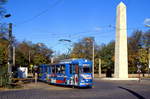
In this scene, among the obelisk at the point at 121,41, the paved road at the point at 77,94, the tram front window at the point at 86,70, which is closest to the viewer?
the paved road at the point at 77,94

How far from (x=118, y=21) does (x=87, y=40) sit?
42825mm

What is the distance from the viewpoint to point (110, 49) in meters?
80.8

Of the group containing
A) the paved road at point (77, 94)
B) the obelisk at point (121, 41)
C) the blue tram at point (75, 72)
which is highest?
the obelisk at point (121, 41)

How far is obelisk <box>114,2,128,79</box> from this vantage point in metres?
46.2

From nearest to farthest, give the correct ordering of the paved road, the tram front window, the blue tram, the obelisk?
the paved road → the blue tram → the tram front window → the obelisk

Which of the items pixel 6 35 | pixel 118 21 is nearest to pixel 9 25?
pixel 6 35

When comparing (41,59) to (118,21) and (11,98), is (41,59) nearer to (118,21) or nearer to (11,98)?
(118,21)

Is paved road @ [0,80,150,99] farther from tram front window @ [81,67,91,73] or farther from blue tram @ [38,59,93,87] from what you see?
tram front window @ [81,67,91,73]

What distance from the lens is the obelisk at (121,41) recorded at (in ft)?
152

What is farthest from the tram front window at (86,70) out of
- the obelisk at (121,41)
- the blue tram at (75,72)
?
the obelisk at (121,41)

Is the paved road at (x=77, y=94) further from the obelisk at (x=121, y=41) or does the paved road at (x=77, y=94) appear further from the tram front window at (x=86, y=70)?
the obelisk at (x=121, y=41)

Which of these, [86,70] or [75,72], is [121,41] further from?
[75,72]

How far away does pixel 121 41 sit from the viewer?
154ft

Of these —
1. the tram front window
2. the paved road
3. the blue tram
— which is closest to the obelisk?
the blue tram
